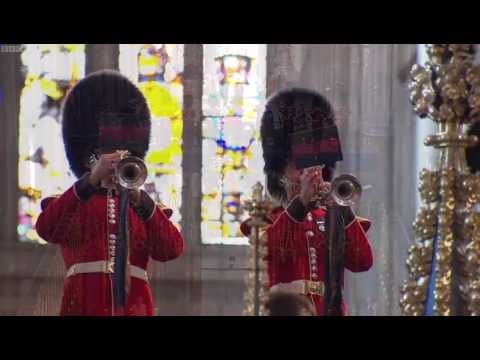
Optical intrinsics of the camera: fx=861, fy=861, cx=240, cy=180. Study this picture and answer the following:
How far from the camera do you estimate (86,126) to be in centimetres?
248

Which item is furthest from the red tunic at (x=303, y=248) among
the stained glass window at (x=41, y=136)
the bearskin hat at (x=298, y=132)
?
the stained glass window at (x=41, y=136)

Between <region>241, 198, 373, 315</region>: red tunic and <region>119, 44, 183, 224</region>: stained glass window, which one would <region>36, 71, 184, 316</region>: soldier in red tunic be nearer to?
<region>119, 44, 183, 224</region>: stained glass window

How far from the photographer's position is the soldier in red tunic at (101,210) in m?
2.46

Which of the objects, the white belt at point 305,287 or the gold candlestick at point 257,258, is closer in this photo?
the gold candlestick at point 257,258

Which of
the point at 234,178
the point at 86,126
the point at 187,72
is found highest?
the point at 187,72

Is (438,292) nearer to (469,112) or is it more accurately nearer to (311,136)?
(469,112)

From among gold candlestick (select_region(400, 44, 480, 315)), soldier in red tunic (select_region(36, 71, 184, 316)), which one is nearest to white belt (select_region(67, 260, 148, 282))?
soldier in red tunic (select_region(36, 71, 184, 316))

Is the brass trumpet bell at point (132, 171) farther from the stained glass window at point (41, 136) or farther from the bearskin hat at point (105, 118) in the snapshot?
the stained glass window at point (41, 136)

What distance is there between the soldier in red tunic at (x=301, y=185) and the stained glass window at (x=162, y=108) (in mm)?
245

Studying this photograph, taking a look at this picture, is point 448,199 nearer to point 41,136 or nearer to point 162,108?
point 162,108

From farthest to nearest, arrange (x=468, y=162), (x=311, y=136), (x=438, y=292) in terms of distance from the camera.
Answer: (x=311, y=136) → (x=468, y=162) → (x=438, y=292)

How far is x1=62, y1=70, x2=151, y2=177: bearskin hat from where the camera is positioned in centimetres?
247
